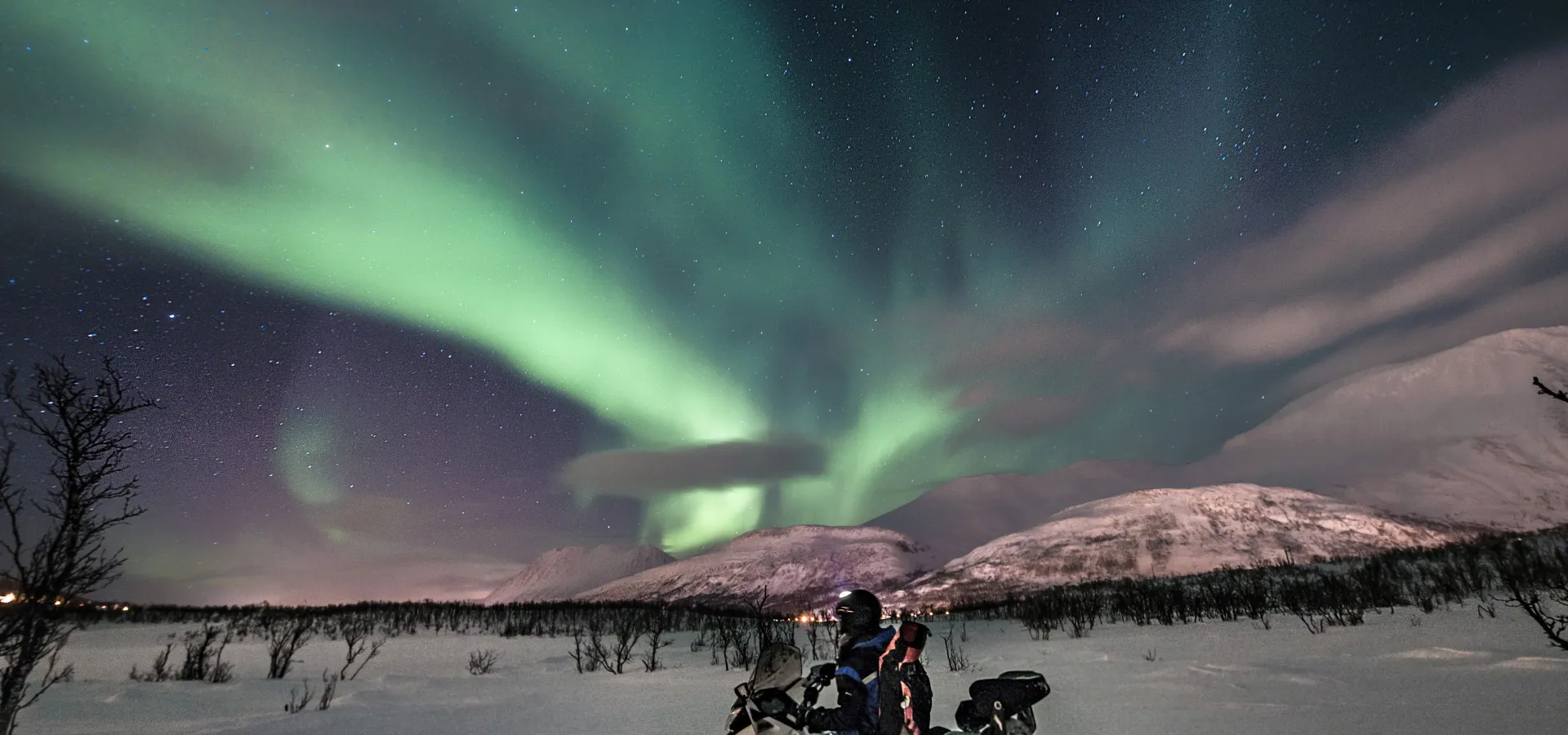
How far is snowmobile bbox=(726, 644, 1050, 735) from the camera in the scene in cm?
226

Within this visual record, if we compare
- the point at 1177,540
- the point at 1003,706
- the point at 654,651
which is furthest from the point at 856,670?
the point at 1177,540

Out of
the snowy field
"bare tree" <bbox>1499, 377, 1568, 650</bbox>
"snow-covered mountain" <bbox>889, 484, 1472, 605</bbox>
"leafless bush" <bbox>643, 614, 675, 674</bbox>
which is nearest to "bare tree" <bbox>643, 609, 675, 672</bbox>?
"leafless bush" <bbox>643, 614, 675, 674</bbox>

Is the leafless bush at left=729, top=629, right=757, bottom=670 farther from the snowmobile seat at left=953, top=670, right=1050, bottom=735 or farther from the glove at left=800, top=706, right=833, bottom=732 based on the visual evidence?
the glove at left=800, top=706, right=833, bottom=732

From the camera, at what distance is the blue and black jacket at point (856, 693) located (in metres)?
2.34

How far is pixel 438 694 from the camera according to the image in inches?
340

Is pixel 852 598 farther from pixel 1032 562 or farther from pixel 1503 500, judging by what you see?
pixel 1503 500

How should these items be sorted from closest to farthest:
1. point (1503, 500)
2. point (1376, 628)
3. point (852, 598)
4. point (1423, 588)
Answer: point (852, 598) → point (1376, 628) → point (1423, 588) → point (1503, 500)

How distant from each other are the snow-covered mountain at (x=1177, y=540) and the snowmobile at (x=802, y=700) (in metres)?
122

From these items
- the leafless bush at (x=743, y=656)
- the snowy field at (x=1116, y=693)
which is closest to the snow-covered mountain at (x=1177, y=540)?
the leafless bush at (x=743, y=656)

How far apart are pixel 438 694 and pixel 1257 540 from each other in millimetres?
172928

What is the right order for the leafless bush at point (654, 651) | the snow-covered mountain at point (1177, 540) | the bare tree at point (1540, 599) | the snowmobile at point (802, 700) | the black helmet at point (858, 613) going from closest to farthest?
the snowmobile at point (802, 700) < the black helmet at point (858, 613) < the bare tree at point (1540, 599) < the leafless bush at point (654, 651) < the snow-covered mountain at point (1177, 540)

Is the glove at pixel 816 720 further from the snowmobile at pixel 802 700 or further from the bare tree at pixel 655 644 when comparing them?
the bare tree at pixel 655 644

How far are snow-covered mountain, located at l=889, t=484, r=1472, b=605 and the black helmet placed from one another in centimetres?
12227

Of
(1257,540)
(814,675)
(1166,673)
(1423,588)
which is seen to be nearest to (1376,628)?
(1166,673)
